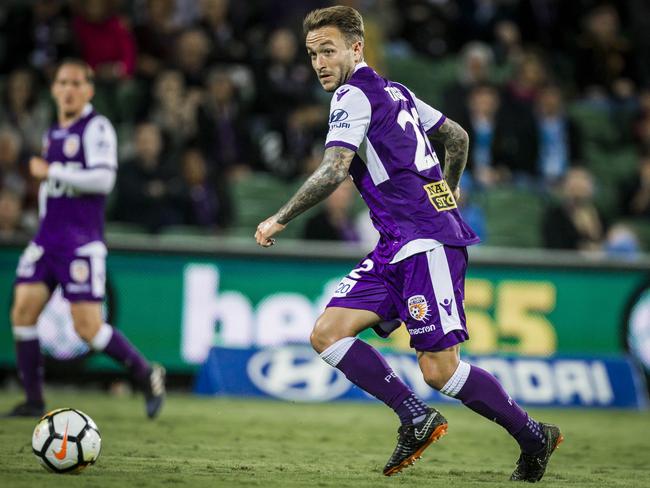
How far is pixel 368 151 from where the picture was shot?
20.0ft

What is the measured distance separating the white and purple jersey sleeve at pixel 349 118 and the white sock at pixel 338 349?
1037 millimetres

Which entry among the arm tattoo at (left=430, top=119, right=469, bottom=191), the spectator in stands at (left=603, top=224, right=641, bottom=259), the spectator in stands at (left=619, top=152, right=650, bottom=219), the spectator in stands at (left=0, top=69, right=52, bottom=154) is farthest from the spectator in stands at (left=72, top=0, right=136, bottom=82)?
the arm tattoo at (left=430, top=119, right=469, bottom=191)

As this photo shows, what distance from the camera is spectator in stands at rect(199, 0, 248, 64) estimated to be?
1459cm

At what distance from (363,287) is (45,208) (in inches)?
133

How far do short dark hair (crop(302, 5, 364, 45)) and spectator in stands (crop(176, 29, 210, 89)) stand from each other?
8.06 metres

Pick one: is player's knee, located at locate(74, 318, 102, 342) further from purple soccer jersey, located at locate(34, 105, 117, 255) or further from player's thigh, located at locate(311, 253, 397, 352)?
player's thigh, located at locate(311, 253, 397, 352)

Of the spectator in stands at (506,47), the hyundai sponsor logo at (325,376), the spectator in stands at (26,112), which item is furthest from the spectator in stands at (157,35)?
the hyundai sponsor logo at (325,376)

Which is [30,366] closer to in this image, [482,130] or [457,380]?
[457,380]

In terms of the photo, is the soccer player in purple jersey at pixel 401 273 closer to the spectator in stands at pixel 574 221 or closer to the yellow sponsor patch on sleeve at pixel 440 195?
the yellow sponsor patch on sleeve at pixel 440 195

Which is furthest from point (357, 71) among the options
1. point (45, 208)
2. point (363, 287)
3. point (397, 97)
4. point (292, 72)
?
point (292, 72)

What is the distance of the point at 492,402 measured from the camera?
19.8 ft

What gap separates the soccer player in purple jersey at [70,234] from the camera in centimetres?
847

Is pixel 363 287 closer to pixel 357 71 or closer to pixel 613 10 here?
pixel 357 71

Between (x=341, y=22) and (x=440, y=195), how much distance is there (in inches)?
41.8
